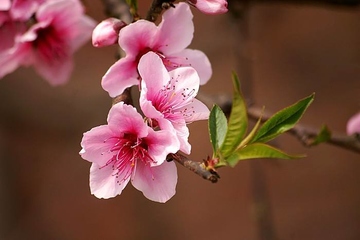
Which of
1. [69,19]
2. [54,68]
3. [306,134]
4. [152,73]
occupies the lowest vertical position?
[306,134]

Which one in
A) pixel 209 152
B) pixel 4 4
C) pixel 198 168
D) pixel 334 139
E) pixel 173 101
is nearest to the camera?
pixel 198 168

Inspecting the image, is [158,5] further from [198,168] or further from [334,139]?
[334,139]

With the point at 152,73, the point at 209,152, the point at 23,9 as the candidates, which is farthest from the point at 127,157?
the point at 209,152

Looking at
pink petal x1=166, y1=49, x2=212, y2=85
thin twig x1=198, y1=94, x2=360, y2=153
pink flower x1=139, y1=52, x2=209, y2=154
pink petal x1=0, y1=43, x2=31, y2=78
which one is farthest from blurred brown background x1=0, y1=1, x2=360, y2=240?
pink flower x1=139, y1=52, x2=209, y2=154

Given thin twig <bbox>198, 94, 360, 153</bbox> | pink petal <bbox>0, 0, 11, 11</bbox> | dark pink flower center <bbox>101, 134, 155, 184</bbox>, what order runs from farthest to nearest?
thin twig <bbox>198, 94, 360, 153</bbox> < pink petal <bbox>0, 0, 11, 11</bbox> < dark pink flower center <bbox>101, 134, 155, 184</bbox>

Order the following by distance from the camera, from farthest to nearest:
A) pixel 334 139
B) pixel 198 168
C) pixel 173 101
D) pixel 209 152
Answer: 1. pixel 209 152
2. pixel 334 139
3. pixel 173 101
4. pixel 198 168

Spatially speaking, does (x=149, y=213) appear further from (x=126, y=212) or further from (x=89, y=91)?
(x=89, y=91)

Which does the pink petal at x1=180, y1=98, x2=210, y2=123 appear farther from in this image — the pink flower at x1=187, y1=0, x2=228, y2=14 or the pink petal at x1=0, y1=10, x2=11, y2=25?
the pink petal at x1=0, y1=10, x2=11, y2=25
